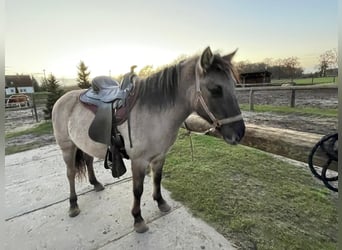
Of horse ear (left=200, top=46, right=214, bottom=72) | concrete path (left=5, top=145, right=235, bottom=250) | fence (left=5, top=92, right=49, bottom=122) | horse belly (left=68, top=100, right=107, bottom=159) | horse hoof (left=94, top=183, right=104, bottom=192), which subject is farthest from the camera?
fence (left=5, top=92, right=49, bottom=122)

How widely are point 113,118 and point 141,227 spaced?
0.99m

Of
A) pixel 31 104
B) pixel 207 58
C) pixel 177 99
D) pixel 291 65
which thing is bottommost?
pixel 31 104

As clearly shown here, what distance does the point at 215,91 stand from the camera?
1.26 m

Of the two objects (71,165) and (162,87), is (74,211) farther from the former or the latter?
(162,87)

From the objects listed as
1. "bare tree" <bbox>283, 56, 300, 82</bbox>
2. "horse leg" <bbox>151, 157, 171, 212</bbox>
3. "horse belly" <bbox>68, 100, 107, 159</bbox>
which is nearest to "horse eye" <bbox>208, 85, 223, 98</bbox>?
"horse leg" <bbox>151, 157, 171, 212</bbox>

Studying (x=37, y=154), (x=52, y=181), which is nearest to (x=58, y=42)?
(x=37, y=154)

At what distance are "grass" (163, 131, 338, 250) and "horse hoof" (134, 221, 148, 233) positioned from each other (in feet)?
1.63

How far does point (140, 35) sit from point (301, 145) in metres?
4.20

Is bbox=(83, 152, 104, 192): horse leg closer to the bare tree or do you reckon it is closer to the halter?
the halter

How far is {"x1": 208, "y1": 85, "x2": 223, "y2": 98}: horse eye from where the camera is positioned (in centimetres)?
125

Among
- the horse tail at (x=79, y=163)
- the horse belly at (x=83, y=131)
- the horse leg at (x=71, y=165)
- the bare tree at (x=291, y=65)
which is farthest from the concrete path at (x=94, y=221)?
the bare tree at (x=291, y=65)

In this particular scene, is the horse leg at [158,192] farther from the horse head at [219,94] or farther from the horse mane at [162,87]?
the horse head at [219,94]

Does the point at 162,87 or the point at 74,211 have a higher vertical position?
the point at 162,87

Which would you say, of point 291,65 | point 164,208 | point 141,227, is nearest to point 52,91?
point 164,208
